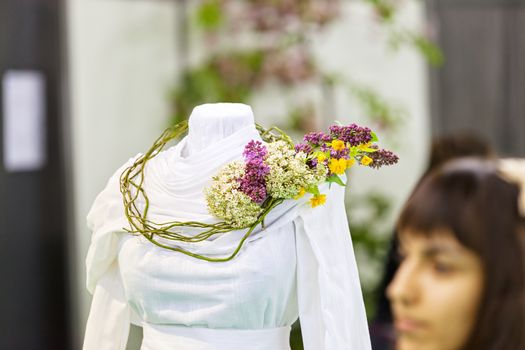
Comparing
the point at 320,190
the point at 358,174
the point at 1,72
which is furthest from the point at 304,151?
the point at 358,174

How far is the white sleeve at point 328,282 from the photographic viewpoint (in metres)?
1.67

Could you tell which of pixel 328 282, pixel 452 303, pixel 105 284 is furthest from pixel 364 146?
pixel 105 284

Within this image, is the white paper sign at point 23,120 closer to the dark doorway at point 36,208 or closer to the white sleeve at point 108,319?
the dark doorway at point 36,208

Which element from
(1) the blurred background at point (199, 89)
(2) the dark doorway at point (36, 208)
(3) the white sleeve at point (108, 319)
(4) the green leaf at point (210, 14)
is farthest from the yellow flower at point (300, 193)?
(4) the green leaf at point (210, 14)

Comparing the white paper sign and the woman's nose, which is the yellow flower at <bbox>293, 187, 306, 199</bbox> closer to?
the woman's nose

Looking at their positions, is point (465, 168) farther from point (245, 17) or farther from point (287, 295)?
point (245, 17)

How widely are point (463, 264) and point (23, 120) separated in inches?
112

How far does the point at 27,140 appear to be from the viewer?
4148 millimetres

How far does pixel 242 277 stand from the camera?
5.54 feet

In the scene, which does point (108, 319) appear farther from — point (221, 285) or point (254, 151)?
point (254, 151)

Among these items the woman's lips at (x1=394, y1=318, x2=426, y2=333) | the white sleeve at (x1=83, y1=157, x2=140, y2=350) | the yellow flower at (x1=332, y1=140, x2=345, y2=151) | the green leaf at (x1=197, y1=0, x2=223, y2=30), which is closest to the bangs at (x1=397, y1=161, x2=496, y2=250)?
the woman's lips at (x1=394, y1=318, x2=426, y2=333)

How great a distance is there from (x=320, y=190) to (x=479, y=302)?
37 cm

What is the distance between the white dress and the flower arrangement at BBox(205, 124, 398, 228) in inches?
1.7

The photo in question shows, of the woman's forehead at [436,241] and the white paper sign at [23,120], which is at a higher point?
the white paper sign at [23,120]
